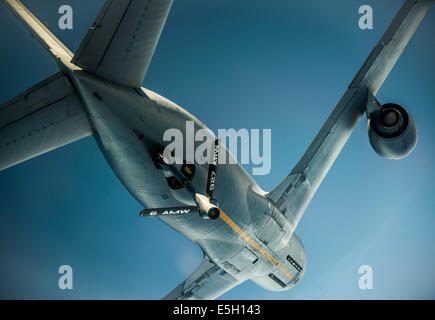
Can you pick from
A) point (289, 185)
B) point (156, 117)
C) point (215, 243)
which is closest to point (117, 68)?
point (156, 117)

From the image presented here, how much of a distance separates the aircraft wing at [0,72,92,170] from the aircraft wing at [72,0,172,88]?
2.06 feet

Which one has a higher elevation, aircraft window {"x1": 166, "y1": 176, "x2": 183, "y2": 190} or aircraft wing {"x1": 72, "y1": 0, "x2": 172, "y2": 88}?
aircraft wing {"x1": 72, "y1": 0, "x2": 172, "y2": 88}

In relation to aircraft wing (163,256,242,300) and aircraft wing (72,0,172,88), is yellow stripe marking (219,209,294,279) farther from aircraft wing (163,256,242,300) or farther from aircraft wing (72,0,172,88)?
aircraft wing (72,0,172,88)

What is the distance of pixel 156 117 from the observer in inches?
294

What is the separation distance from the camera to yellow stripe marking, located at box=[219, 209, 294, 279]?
8988 mm

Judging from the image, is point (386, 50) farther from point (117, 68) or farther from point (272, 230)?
point (117, 68)

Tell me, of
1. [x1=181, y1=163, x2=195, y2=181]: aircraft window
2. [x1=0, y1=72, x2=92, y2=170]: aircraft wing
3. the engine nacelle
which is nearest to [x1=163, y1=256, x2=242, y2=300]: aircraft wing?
[x1=181, y1=163, x2=195, y2=181]: aircraft window

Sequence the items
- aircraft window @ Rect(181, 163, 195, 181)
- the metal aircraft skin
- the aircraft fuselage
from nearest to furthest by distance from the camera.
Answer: the metal aircraft skin → the aircraft fuselage → aircraft window @ Rect(181, 163, 195, 181)

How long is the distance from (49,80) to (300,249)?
8349 millimetres

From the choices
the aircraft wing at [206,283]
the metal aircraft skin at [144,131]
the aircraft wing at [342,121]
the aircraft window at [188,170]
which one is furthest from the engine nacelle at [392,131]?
the aircraft wing at [206,283]

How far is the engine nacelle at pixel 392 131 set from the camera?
9.90 m

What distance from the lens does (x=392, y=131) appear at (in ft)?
33.0

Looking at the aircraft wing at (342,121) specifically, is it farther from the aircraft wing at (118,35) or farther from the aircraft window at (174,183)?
the aircraft wing at (118,35)

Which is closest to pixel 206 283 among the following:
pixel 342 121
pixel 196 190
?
pixel 196 190
